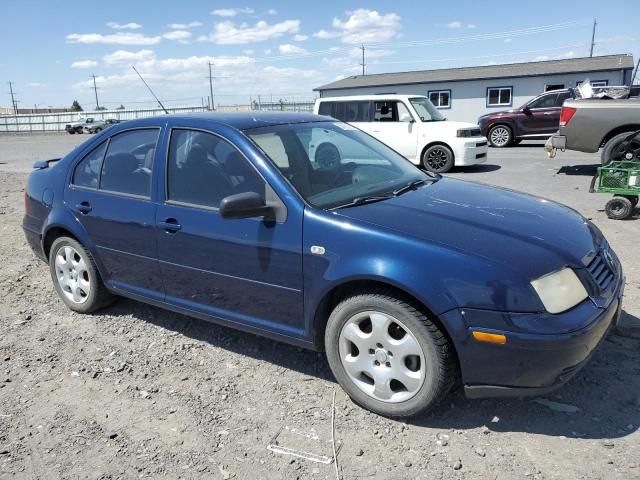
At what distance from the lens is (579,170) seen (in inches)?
490

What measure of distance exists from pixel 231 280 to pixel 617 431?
2278mm

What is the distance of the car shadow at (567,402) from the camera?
282 centimetres

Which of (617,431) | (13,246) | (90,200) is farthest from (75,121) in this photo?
(617,431)

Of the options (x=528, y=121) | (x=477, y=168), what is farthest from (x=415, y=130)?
(x=528, y=121)

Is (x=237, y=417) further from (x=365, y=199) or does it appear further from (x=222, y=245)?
(x=365, y=199)

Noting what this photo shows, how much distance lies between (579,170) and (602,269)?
1064cm

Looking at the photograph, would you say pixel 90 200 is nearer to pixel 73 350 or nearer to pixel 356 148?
pixel 73 350

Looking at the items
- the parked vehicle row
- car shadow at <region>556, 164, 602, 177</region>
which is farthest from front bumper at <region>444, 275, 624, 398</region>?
the parked vehicle row

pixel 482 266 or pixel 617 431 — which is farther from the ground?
pixel 482 266

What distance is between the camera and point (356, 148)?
3996mm

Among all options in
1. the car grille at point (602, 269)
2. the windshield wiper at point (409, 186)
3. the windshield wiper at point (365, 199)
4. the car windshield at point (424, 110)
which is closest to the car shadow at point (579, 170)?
the car windshield at point (424, 110)

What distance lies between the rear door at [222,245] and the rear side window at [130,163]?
0.24m

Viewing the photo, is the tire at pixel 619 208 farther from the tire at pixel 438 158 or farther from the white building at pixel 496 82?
the white building at pixel 496 82

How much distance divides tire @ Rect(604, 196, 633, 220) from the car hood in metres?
4.05
